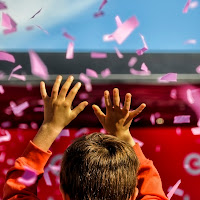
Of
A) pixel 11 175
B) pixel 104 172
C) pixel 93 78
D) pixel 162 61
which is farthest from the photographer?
pixel 162 61

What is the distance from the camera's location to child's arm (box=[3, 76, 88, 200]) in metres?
1.09

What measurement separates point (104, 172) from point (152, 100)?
0.73 meters

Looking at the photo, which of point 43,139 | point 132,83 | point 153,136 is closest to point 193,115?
point 153,136

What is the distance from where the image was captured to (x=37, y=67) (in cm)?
175

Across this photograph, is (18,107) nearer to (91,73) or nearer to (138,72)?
(91,73)

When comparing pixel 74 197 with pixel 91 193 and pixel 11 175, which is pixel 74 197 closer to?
pixel 91 193

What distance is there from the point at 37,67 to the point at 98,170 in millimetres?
872

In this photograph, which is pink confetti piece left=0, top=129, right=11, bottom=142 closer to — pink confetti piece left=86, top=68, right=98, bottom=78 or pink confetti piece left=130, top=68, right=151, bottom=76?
pink confetti piece left=86, top=68, right=98, bottom=78

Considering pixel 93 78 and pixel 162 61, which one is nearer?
pixel 93 78

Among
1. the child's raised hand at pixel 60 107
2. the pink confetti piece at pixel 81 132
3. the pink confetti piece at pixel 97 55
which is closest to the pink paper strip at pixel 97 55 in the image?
the pink confetti piece at pixel 97 55

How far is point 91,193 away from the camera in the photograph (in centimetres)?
99

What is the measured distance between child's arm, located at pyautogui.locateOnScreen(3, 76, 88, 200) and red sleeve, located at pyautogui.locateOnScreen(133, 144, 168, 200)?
28cm

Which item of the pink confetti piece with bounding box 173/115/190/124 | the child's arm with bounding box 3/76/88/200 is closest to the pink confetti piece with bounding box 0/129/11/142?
the child's arm with bounding box 3/76/88/200

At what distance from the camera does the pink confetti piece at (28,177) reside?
1.10 m
